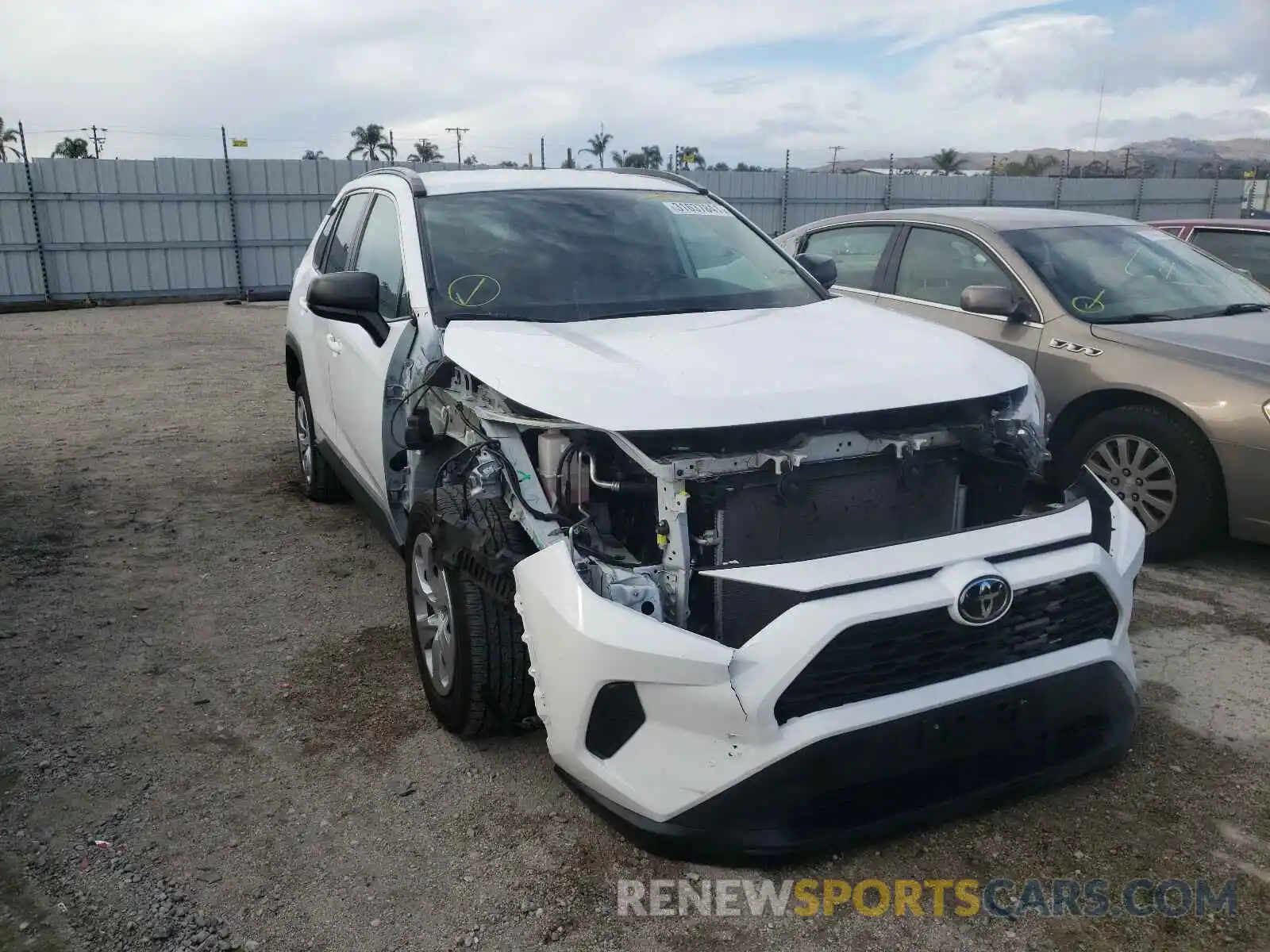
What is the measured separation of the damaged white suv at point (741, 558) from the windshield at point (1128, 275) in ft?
7.40

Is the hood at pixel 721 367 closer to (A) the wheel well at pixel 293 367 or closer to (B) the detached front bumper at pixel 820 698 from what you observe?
(B) the detached front bumper at pixel 820 698

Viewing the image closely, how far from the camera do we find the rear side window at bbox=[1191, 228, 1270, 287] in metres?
6.82

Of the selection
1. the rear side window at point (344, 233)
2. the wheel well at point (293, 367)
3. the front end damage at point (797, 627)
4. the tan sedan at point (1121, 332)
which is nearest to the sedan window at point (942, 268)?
the tan sedan at point (1121, 332)

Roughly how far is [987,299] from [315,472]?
376cm

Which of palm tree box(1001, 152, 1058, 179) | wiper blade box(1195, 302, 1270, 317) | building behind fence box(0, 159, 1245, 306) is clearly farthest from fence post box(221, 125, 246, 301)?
palm tree box(1001, 152, 1058, 179)

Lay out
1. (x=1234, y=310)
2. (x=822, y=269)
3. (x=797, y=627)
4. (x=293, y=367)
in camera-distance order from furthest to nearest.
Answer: (x=293, y=367)
(x=1234, y=310)
(x=822, y=269)
(x=797, y=627)

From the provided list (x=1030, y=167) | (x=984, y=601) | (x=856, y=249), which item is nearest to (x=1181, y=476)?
(x=984, y=601)

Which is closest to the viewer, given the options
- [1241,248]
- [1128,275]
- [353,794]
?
[353,794]

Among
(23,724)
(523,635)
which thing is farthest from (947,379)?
(23,724)

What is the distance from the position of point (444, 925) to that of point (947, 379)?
1.99 metres

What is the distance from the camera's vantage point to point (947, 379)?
2900 mm

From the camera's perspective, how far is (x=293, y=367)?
588cm

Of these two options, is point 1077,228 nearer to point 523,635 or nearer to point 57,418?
point 523,635

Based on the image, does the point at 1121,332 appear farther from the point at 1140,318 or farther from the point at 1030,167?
the point at 1030,167
